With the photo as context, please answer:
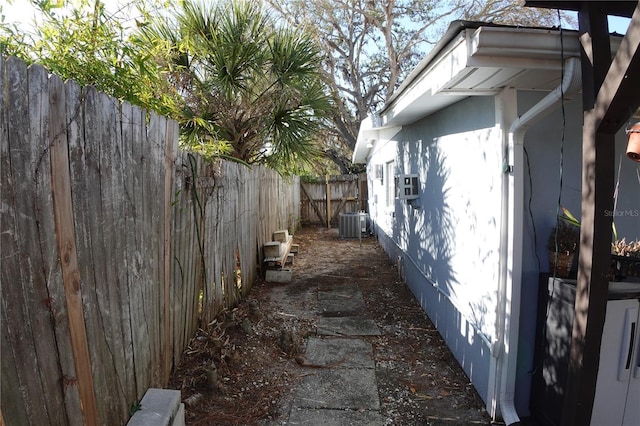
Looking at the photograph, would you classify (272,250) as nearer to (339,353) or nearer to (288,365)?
(339,353)

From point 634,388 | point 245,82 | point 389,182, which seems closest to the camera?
point 634,388

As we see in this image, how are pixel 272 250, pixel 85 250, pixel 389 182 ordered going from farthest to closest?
pixel 389 182
pixel 272 250
pixel 85 250

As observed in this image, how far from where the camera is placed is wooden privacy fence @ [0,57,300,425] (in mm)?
1302

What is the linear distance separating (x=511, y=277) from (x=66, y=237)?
2755mm

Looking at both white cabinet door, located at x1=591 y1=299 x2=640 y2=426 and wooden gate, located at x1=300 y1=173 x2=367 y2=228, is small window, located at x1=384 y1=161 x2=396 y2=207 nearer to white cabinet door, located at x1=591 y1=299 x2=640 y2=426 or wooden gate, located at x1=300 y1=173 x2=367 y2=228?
wooden gate, located at x1=300 y1=173 x2=367 y2=228

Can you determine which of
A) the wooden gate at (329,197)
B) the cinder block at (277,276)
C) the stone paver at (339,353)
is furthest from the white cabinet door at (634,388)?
the wooden gate at (329,197)

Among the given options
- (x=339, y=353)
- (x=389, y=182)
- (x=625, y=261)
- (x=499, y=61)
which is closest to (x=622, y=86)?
(x=499, y=61)

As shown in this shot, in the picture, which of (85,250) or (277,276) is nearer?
(85,250)

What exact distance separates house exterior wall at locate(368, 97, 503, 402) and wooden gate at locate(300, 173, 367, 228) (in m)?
7.60

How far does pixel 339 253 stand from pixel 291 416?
6089 millimetres

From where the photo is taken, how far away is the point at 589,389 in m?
2.05

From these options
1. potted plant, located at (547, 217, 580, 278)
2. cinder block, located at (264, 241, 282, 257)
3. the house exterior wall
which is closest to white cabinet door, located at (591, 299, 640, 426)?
potted plant, located at (547, 217, 580, 278)

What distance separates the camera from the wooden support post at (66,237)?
1.49 meters

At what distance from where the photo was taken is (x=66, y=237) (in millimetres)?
1553
